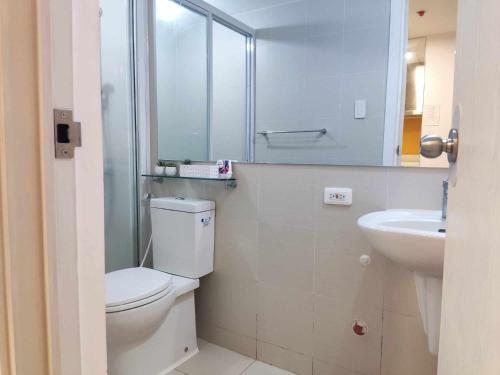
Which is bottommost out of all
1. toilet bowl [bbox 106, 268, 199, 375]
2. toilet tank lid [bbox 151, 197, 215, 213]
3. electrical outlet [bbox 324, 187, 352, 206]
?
toilet bowl [bbox 106, 268, 199, 375]

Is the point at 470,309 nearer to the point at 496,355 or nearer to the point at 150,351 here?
the point at 496,355

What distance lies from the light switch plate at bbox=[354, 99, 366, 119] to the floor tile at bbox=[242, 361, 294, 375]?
1301mm

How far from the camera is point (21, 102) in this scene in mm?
542

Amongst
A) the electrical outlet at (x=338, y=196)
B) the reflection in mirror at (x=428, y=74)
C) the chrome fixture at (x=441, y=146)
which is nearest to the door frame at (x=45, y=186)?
the chrome fixture at (x=441, y=146)

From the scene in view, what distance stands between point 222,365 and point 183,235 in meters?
0.70

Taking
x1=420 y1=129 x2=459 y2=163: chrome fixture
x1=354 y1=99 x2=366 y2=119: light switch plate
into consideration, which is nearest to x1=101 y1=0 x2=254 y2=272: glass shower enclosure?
x1=354 y1=99 x2=366 y2=119: light switch plate

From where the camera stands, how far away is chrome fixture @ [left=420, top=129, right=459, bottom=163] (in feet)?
1.95

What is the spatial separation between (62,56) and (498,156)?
641mm

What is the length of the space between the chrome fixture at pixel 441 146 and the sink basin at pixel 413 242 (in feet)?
1.48

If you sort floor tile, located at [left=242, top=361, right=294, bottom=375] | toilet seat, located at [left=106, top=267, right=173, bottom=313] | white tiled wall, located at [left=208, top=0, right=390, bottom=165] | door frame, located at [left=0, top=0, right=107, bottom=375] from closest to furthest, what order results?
door frame, located at [left=0, top=0, right=107, bottom=375] < toilet seat, located at [left=106, top=267, right=173, bottom=313] < white tiled wall, located at [left=208, top=0, right=390, bottom=165] < floor tile, located at [left=242, top=361, right=294, bottom=375]

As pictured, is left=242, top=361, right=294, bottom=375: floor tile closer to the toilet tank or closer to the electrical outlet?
the toilet tank

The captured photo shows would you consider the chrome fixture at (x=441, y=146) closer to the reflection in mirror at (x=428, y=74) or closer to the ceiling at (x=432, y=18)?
the reflection in mirror at (x=428, y=74)

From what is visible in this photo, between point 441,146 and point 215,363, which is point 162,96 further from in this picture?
point 441,146

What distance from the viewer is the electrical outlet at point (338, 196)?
5.00ft
